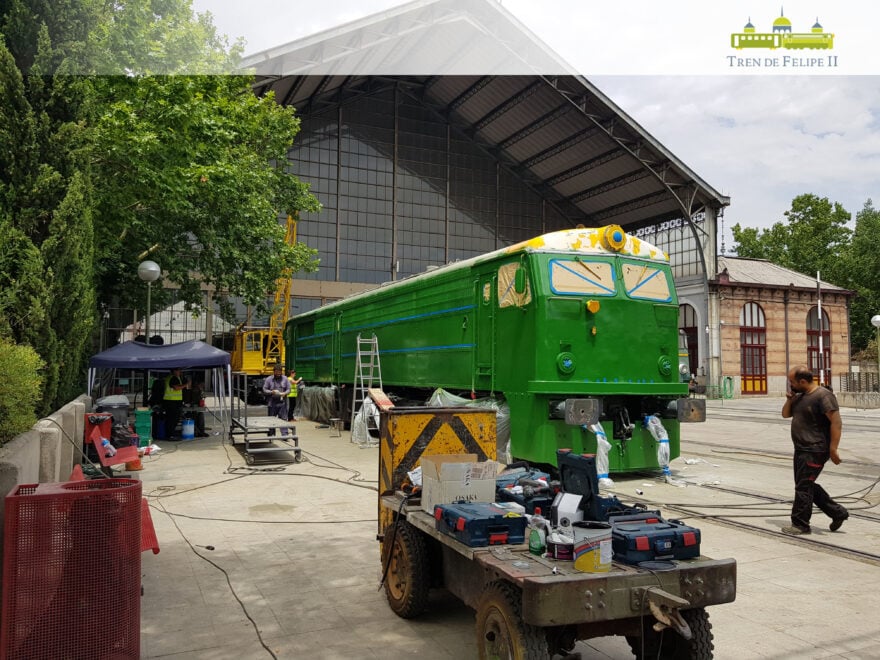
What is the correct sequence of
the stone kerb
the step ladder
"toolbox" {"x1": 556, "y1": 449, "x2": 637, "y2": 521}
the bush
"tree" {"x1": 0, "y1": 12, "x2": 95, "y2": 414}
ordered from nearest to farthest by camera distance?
"toolbox" {"x1": 556, "y1": 449, "x2": 637, "y2": 521} → the bush → "tree" {"x1": 0, "y1": 12, "x2": 95, "y2": 414} → the step ladder → the stone kerb

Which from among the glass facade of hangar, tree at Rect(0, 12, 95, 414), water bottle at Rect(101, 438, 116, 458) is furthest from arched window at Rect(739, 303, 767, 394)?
tree at Rect(0, 12, 95, 414)

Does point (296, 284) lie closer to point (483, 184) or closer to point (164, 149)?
point (483, 184)

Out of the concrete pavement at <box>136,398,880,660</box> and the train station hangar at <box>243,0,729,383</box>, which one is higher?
the train station hangar at <box>243,0,729,383</box>

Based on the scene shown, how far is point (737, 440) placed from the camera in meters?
16.0

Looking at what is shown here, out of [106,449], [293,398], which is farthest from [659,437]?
[293,398]

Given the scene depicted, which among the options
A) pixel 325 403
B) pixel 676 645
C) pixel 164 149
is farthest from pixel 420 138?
pixel 676 645

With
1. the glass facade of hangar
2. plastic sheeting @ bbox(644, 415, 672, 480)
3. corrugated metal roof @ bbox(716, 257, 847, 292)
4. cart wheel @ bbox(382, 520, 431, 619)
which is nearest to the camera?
cart wheel @ bbox(382, 520, 431, 619)

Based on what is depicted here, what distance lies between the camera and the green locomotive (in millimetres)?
9172

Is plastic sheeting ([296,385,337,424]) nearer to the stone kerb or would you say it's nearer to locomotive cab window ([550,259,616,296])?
locomotive cab window ([550,259,616,296])

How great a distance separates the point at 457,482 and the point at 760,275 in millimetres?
41219

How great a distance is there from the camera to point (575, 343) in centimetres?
936

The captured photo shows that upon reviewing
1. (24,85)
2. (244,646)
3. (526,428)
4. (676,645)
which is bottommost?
(244,646)

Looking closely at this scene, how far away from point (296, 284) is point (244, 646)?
3438 cm

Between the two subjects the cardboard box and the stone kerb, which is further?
the stone kerb
